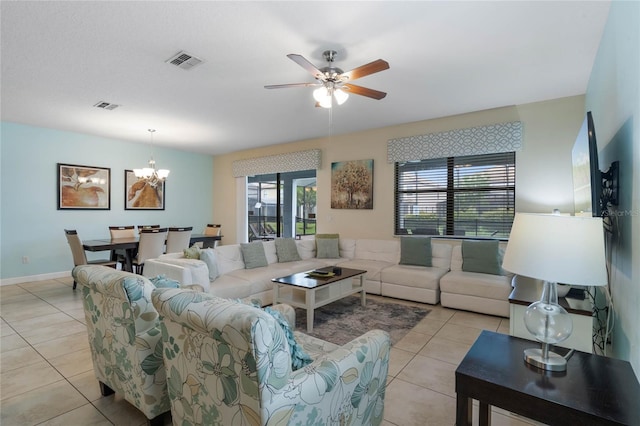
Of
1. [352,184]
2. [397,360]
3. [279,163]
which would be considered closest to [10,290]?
[279,163]

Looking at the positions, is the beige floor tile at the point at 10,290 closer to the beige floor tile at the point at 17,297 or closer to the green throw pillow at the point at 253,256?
the beige floor tile at the point at 17,297

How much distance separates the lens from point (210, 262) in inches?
146

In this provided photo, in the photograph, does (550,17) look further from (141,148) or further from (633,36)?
(141,148)

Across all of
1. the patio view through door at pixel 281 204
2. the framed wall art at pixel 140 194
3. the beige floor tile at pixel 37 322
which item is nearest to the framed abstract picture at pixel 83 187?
the framed wall art at pixel 140 194

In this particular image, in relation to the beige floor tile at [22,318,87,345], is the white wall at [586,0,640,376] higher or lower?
higher

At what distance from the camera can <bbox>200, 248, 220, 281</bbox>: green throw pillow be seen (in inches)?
145

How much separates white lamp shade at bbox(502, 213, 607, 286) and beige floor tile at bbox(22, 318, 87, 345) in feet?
13.3

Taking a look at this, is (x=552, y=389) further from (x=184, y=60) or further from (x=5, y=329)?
(x=5, y=329)

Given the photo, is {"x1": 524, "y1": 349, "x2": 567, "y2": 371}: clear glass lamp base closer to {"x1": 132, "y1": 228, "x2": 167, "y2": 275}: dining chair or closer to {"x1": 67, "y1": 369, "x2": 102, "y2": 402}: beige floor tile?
{"x1": 67, "y1": 369, "x2": 102, "y2": 402}: beige floor tile

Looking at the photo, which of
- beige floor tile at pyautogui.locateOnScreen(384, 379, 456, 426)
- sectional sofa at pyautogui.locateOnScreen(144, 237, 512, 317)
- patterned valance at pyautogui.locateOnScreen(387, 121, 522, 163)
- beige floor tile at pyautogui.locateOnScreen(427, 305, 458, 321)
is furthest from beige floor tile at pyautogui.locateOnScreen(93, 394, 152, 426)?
patterned valance at pyautogui.locateOnScreen(387, 121, 522, 163)

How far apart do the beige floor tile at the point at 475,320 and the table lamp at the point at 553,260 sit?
7.00ft

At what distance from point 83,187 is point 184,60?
4.40 meters

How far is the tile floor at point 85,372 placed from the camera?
1932 mm

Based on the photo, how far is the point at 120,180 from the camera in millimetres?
6363
